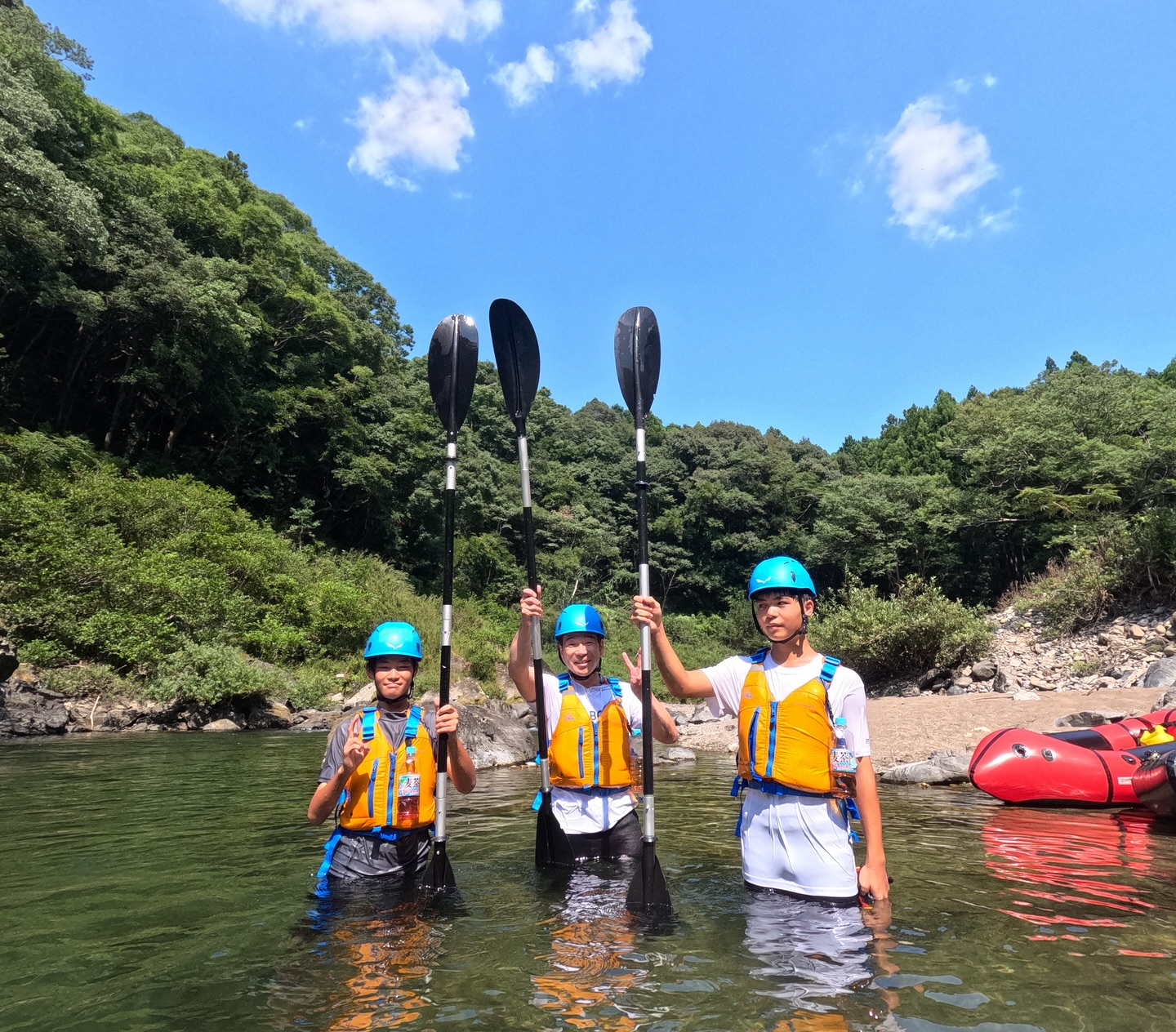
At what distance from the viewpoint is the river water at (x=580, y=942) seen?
94.7 inches

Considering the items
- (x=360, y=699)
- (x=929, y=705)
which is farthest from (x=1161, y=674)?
(x=360, y=699)

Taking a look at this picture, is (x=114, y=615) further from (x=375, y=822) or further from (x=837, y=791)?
(x=837, y=791)

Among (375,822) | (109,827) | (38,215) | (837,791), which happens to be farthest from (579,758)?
(38,215)

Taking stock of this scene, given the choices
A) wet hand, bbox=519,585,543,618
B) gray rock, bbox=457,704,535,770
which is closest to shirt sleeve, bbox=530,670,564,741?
wet hand, bbox=519,585,543,618

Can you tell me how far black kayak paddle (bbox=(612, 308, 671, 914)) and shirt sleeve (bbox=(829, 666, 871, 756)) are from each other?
0.86 metres

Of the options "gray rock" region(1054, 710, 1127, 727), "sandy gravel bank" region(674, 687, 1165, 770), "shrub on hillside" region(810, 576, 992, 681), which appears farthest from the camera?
"shrub on hillside" region(810, 576, 992, 681)

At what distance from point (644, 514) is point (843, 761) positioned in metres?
1.78

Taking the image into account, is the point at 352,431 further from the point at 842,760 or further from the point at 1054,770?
the point at 842,760

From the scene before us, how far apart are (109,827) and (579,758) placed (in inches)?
179

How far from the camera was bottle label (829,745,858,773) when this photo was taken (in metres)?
2.68

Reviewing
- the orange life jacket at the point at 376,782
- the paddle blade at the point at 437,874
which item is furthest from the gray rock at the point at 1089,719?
the orange life jacket at the point at 376,782

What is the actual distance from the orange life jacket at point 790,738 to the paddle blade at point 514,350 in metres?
2.79

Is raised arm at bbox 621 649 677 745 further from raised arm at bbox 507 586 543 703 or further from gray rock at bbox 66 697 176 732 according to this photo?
gray rock at bbox 66 697 176 732

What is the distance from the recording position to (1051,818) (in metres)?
6.21
